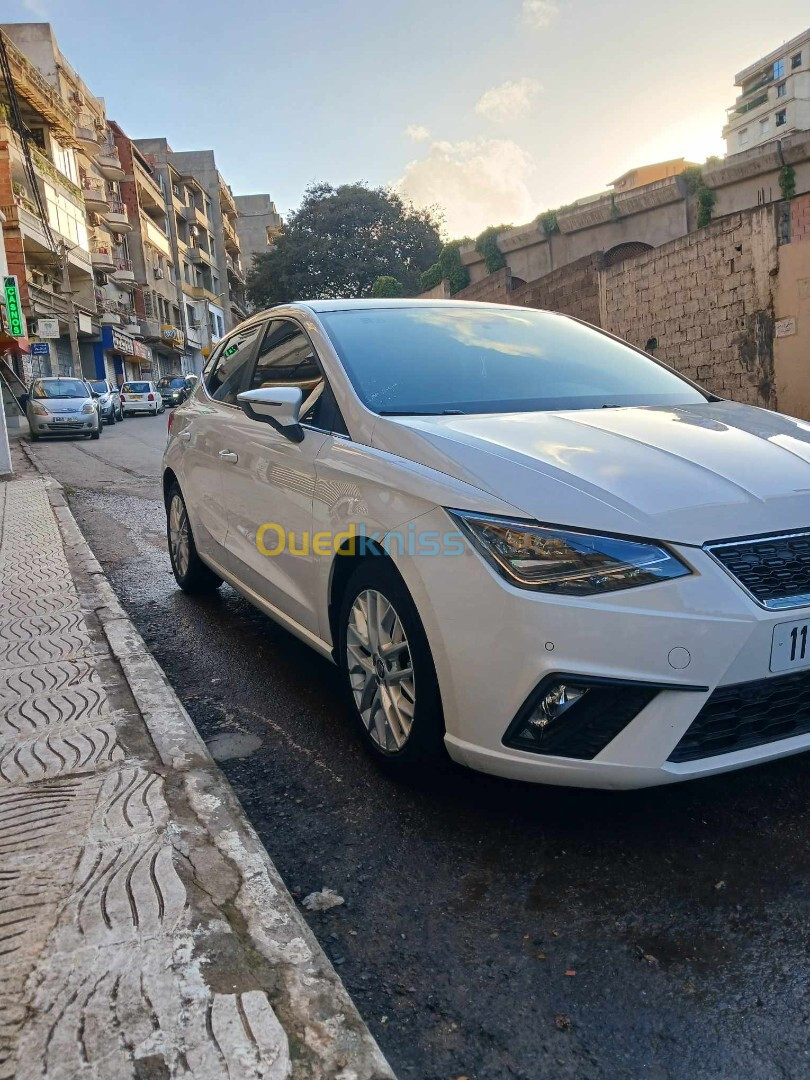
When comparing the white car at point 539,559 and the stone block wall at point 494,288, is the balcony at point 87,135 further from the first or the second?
the white car at point 539,559

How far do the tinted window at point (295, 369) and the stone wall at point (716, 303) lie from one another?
32.6 feet

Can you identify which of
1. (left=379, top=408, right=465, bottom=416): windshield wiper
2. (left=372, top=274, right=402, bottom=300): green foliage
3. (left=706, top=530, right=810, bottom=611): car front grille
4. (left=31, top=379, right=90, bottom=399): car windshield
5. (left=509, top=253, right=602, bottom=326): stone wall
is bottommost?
(left=706, top=530, right=810, bottom=611): car front grille

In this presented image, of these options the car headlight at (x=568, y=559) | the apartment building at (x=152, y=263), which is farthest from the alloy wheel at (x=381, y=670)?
the apartment building at (x=152, y=263)

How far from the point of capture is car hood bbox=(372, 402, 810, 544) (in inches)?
94.8

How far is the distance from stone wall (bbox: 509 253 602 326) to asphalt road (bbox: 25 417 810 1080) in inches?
629

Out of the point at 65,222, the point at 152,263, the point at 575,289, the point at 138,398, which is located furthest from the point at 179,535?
the point at 152,263

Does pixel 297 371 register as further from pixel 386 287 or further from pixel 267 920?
pixel 386 287

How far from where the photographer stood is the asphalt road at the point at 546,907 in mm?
1869

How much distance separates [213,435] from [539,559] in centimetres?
277

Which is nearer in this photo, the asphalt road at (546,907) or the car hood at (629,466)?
the asphalt road at (546,907)

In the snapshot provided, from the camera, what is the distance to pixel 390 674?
2.91m

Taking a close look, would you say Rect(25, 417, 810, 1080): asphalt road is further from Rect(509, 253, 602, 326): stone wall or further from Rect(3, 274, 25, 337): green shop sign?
Rect(3, 274, 25, 337): green shop sign

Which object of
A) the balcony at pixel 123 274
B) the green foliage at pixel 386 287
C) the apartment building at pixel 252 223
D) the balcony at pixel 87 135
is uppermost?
the apartment building at pixel 252 223

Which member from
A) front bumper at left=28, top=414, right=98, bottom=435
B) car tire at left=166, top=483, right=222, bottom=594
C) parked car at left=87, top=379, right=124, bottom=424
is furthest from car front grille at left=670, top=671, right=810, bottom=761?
parked car at left=87, top=379, right=124, bottom=424
